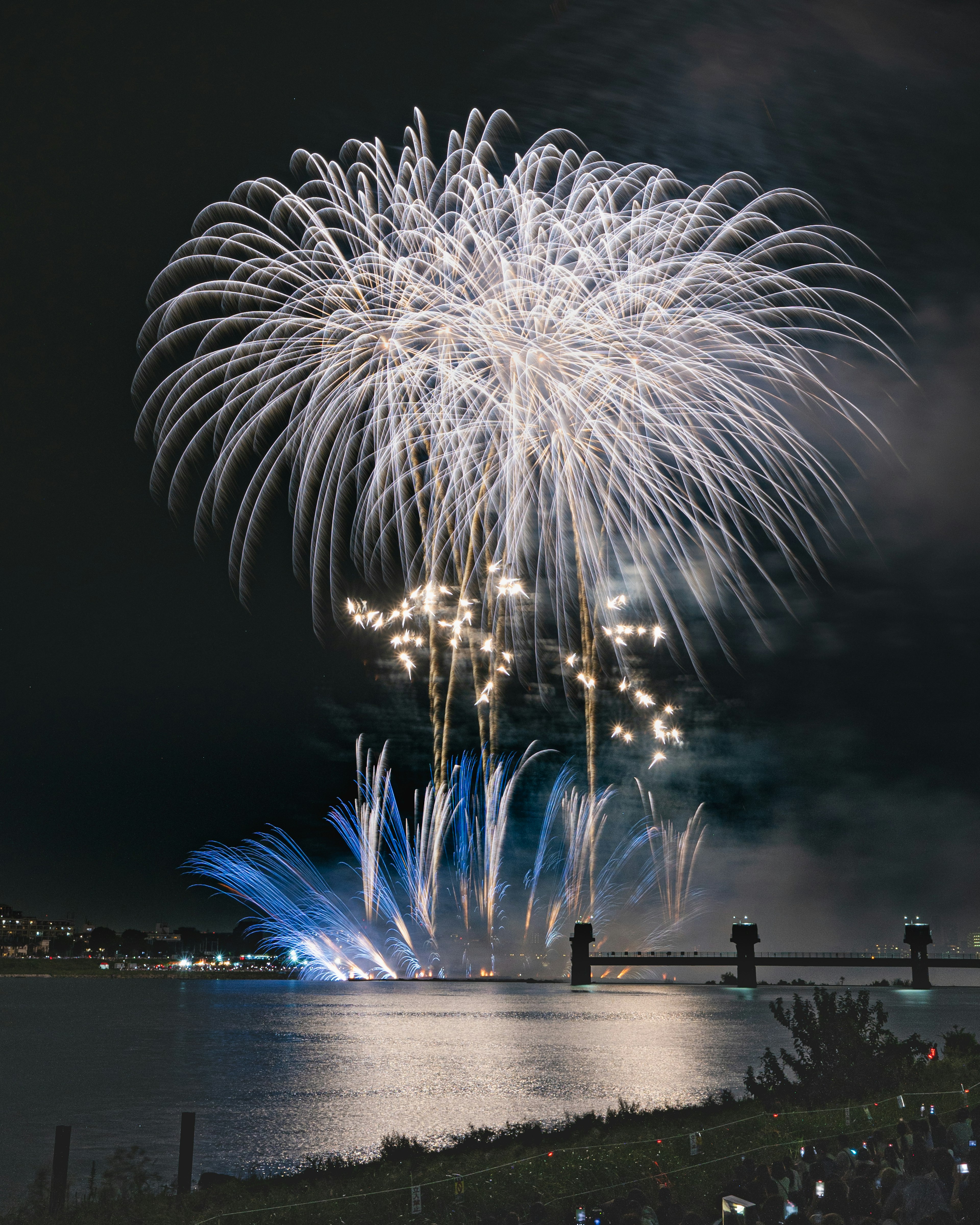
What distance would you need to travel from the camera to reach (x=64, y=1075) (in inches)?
2170

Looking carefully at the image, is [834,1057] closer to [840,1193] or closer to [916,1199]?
[840,1193]

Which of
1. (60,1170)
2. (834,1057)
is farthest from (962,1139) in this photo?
(60,1170)

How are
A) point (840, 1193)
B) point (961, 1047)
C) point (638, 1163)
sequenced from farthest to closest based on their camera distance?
point (961, 1047) < point (638, 1163) < point (840, 1193)

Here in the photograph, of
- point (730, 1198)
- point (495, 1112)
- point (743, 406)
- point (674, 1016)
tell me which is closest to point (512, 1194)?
point (730, 1198)

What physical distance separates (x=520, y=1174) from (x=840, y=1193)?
4.65 meters

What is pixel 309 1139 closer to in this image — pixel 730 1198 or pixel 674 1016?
pixel 730 1198

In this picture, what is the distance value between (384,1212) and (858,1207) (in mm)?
5829

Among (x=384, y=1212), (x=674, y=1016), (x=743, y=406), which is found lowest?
(x=674, y=1016)

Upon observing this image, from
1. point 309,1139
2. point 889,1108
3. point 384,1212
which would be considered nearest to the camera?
point 384,1212

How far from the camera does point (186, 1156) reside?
647 inches

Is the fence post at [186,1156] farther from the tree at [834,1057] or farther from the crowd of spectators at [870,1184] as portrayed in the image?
the tree at [834,1057]

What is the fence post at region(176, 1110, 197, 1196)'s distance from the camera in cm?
1580

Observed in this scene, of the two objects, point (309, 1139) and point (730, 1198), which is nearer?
A: point (730, 1198)

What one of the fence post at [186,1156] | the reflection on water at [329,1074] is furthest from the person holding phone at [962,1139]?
the reflection on water at [329,1074]
